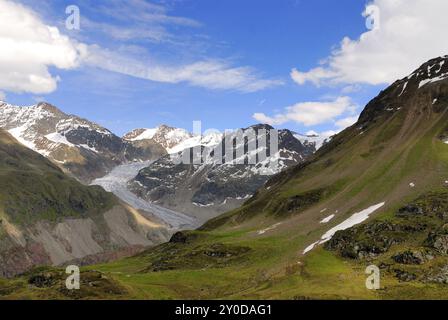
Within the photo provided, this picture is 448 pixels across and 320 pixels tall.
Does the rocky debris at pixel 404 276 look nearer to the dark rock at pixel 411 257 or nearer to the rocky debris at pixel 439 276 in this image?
the rocky debris at pixel 439 276

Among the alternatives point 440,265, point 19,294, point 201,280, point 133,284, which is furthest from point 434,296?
point 19,294

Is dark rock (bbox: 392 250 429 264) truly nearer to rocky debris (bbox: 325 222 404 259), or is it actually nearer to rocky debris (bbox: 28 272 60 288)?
rocky debris (bbox: 325 222 404 259)

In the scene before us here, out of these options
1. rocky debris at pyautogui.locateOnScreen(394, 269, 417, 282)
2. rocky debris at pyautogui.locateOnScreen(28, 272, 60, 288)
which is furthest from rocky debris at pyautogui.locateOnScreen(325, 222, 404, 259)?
rocky debris at pyautogui.locateOnScreen(28, 272, 60, 288)

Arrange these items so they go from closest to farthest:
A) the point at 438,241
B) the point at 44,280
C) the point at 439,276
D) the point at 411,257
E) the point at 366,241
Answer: the point at 439,276 < the point at 411,257 < the point at 44,280 < the point at 438,241 < the point at 366,241

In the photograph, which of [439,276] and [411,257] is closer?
[439,276]

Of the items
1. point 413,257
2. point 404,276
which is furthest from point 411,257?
point 404,276

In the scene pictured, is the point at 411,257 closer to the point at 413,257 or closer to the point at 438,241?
the point at 413,257

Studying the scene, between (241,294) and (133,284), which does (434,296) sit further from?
(133,284)

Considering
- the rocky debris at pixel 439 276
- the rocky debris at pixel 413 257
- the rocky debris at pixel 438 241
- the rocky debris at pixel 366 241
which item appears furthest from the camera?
the rocky debris at pixel 366 241

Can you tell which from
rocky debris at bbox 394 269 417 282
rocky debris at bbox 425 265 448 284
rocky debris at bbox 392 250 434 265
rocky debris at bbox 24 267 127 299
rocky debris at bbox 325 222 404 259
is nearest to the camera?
rocky debris at bbox 425 265 448 284

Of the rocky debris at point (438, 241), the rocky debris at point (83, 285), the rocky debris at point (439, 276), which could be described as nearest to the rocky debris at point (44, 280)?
the rocky debris at point (83, 285)
